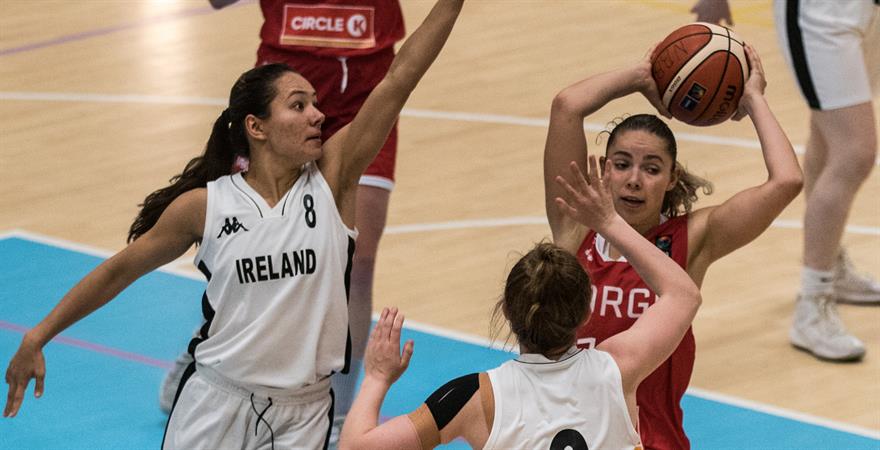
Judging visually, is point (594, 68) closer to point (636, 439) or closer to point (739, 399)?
point (739, 399)

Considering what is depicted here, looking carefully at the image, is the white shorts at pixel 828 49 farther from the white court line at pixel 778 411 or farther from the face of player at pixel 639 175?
the face of player at pixel 639 175

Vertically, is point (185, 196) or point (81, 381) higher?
point (185, 196)

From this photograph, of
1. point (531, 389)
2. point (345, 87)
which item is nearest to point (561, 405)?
point (531, 389)

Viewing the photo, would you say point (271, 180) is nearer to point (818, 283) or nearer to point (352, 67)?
point (352, 67)

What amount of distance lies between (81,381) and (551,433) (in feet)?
11.6

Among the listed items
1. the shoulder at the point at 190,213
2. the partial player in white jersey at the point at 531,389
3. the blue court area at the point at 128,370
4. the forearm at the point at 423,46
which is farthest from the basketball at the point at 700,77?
the blue court area at the point at 128,370

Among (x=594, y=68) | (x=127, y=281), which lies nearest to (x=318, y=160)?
(x=127, y=281)

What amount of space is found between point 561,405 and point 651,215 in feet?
3.49

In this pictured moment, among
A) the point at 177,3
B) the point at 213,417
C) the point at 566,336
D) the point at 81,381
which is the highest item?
the point at 566,336

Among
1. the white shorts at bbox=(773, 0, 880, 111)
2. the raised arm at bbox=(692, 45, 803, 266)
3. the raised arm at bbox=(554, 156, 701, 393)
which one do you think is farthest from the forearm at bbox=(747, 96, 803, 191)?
the white shorts at bbox=(773, 0, 880, 111)

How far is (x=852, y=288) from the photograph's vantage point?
739 cm

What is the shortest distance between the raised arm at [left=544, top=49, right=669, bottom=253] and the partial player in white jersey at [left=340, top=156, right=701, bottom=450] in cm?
93

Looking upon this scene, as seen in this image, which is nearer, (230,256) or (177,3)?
(230,256)

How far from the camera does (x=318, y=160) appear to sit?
4.68 metres
